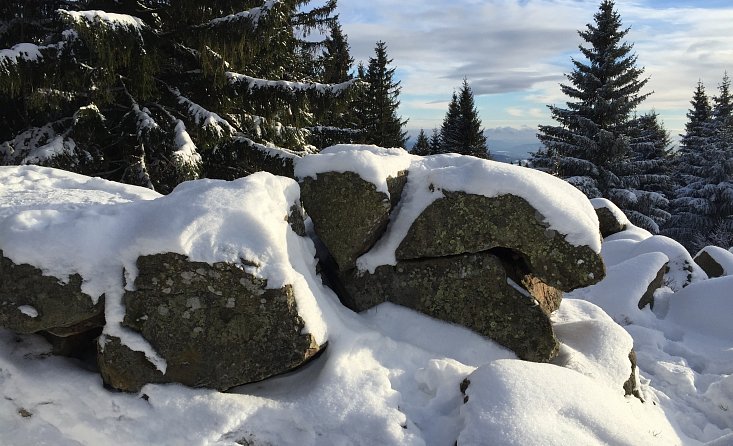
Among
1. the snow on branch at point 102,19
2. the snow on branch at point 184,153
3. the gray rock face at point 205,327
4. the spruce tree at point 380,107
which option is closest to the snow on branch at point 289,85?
the snow on branch at point 184,153

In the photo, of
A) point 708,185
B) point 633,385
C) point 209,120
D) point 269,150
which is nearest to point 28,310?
point 209,120

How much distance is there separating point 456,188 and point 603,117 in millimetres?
26412

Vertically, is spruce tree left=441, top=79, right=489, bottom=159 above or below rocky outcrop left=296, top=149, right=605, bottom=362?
below

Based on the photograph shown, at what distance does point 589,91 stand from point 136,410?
97.5 ft

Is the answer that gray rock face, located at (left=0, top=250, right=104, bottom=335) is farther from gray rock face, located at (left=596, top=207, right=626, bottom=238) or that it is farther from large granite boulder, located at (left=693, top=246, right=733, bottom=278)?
large granite boulder, located at (left=693, top=246, right=733, bottom=278)

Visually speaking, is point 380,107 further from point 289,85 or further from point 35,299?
point 35,299

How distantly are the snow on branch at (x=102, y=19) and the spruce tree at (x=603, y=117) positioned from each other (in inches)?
935

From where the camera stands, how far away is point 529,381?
445cm

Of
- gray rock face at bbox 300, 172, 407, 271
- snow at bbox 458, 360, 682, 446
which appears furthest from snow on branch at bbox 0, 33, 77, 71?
snow at bbox 458, 360, 682, 446

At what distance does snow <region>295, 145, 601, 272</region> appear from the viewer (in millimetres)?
5402

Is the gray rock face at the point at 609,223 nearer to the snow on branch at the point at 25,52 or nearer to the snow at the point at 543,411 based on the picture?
the snow at the point at 543,411

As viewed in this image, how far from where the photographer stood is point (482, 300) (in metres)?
5.54

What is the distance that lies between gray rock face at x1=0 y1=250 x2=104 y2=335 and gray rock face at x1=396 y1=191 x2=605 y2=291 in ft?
11.6

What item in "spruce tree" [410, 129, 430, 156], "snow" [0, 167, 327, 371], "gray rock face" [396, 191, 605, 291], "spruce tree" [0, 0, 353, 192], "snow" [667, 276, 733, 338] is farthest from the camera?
"spruce tree" [410, 129, 430, 156]
